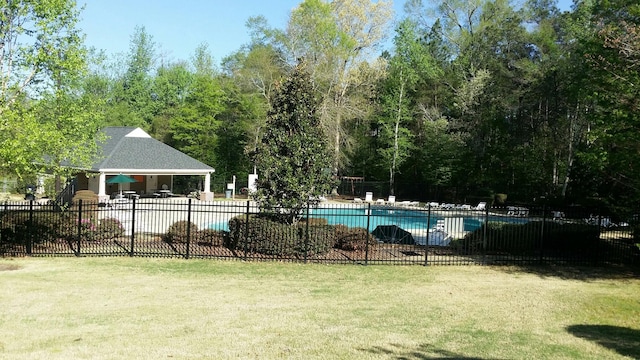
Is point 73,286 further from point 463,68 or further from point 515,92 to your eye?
point 463,68

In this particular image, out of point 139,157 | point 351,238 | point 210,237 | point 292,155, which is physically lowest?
point 210,237

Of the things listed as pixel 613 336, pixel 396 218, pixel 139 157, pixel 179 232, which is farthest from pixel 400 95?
pixel 613 336

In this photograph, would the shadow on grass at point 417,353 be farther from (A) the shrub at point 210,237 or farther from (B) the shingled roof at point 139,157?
(B) the shingled roof at point 139,157

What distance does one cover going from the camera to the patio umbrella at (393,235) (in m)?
17.5

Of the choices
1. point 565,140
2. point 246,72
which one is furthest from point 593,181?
point 246,72

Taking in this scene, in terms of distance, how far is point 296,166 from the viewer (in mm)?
14445

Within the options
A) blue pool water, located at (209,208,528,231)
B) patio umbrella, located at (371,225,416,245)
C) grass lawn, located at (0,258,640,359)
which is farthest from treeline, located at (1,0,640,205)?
grass lawn, located at (0,258,640,359)

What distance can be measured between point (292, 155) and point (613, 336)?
9.14 metres

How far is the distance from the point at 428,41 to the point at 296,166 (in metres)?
43.8

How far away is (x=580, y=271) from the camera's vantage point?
44.2 ft

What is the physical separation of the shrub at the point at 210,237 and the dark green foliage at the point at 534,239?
7398mm

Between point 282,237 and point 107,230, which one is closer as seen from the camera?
point 282,237

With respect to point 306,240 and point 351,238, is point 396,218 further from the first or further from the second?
point 306,240

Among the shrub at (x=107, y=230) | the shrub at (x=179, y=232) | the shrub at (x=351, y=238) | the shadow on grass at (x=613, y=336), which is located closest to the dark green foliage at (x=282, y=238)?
the shrub at (x=351, y=238)
